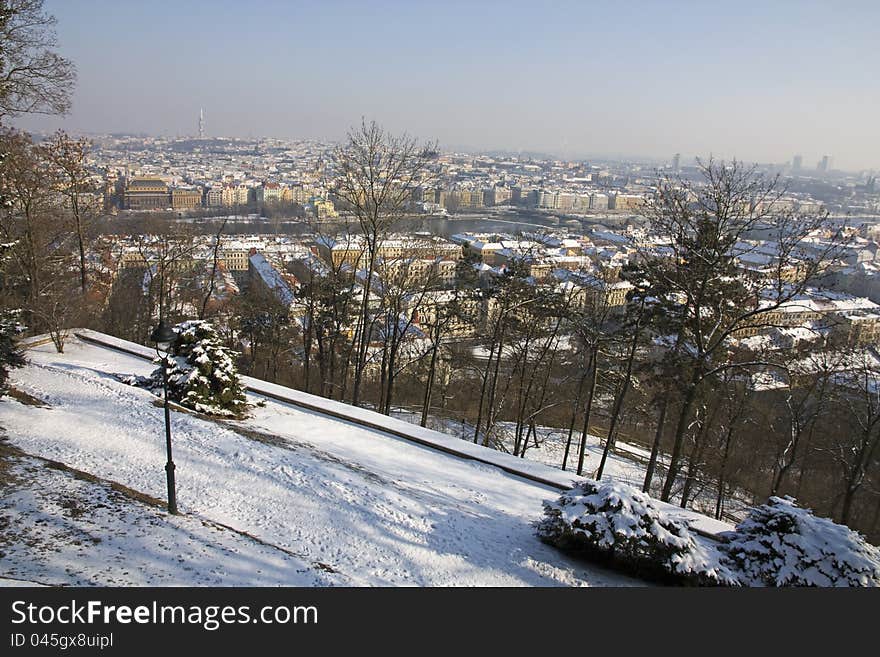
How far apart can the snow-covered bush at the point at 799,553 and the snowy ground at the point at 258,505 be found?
156 cm

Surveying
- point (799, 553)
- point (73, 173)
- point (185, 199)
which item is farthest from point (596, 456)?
point (185, 199)

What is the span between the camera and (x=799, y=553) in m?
6.21

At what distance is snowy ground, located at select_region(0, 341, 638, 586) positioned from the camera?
5277 mm

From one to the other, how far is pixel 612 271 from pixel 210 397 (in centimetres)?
1201

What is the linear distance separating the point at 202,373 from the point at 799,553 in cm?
961

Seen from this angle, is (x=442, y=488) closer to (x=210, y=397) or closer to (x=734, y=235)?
(x=210, y=397)

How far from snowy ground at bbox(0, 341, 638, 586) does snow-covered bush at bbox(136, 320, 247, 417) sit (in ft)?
1.49

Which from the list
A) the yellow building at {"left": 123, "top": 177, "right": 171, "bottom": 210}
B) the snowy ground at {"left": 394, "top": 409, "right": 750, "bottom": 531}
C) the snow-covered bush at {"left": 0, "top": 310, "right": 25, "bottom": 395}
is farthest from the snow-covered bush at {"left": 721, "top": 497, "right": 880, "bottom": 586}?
the yellow building at {"left": 123, "top": 177, "right": 171, "bottom": 210}

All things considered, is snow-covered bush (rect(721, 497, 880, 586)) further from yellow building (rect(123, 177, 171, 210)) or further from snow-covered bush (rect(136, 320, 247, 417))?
yellow building (rect(123, 177, 171, 210))

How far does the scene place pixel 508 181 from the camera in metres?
144

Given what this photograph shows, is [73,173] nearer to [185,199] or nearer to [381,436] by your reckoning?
[381,436]

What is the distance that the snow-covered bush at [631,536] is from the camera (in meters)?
6.11

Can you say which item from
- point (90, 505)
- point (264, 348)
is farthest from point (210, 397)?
point (264, 348)

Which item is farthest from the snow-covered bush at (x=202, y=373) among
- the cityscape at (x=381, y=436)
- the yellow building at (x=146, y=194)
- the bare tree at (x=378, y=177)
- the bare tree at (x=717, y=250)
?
the yellow building at (x=146, y=194)
